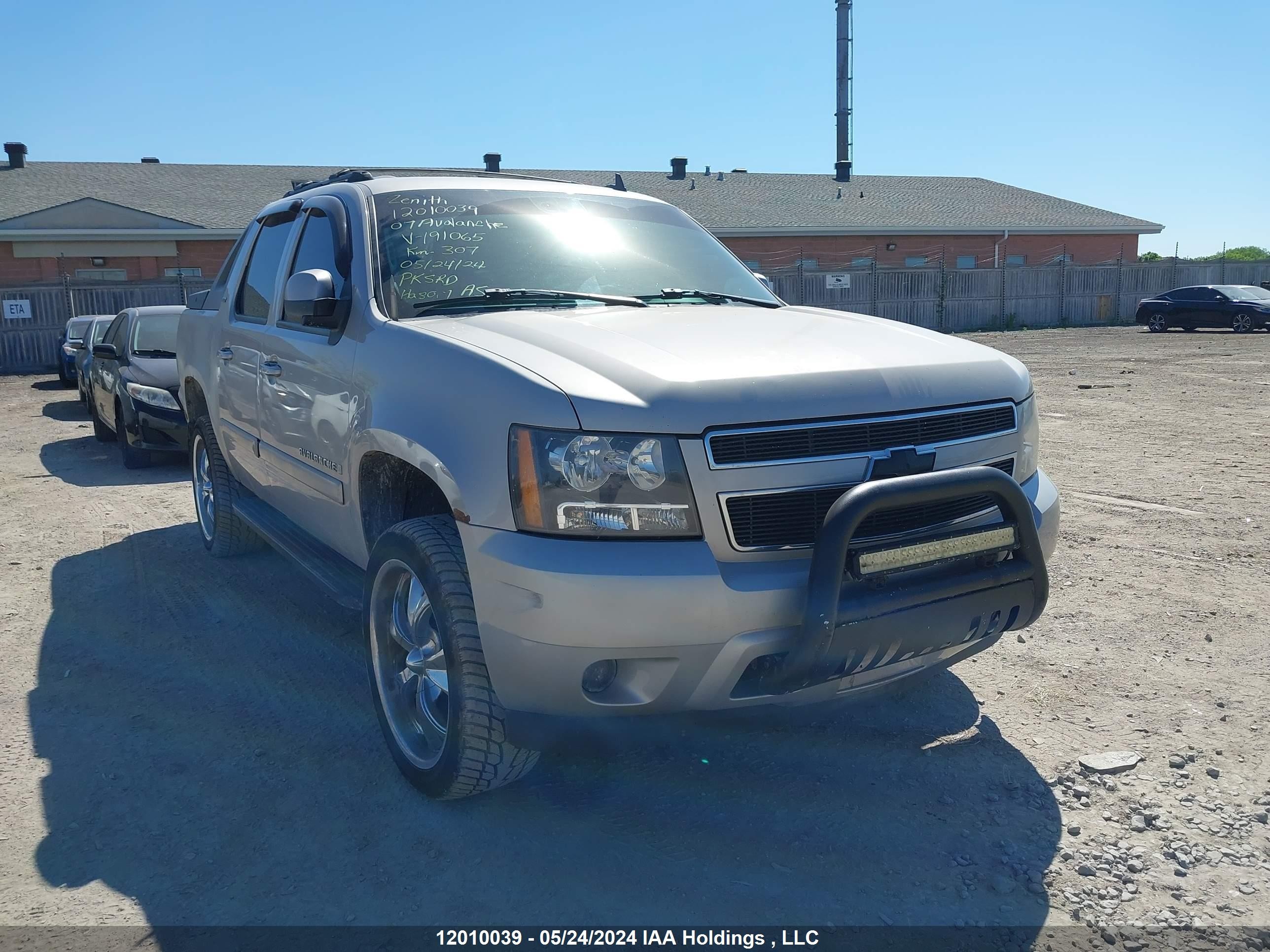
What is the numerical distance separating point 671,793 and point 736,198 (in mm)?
35991

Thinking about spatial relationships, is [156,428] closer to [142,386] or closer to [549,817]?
[142,386]

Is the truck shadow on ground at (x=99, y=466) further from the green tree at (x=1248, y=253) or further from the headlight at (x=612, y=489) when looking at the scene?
the green tree at (x=1248, y=253)

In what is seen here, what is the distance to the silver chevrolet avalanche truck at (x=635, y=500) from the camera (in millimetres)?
2750

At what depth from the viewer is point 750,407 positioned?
2.84 meters

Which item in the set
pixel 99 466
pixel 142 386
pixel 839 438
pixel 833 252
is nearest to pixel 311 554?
pixel 839 438

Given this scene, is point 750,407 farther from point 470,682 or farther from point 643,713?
point 470,682

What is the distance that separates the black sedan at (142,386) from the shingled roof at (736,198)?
1594cm

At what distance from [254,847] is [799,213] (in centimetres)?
A: 3550

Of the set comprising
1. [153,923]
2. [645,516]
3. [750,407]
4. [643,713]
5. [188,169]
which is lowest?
[153,923]

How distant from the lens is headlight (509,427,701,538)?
2.77 meters

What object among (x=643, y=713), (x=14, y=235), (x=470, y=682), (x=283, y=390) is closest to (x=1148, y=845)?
(x=643, y=713)

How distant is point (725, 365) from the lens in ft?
9.84

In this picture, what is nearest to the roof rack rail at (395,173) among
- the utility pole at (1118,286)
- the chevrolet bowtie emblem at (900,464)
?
the chevrolet bowtie emblem at (900,464)

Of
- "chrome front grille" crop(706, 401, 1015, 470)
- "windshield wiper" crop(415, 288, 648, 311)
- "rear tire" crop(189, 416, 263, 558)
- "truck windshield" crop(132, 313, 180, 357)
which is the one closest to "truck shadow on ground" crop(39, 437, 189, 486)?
"truck windshield" crop(132, 313, 180, 357)
